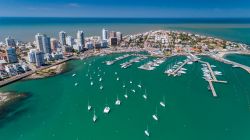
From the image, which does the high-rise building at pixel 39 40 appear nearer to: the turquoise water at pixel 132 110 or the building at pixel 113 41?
the turquoise water at pixel 132 110

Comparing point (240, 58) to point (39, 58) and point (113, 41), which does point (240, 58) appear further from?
point (39, 58)

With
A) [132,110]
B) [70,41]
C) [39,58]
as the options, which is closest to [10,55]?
[39,58]

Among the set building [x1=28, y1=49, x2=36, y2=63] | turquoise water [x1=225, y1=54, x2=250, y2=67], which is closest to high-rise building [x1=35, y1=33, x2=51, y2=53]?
building [x1=28, y1=49, x2=36, y2=63]

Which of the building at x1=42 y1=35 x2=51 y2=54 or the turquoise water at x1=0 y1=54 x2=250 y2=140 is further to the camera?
the building at x1=42 y1=35 x2=51 y2=54

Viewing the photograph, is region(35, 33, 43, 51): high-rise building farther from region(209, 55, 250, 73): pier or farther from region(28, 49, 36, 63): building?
region(209, 55, 250, 73): pier

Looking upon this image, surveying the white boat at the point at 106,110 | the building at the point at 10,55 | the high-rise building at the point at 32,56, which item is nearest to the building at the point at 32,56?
the high-rise building at the point at 32,56

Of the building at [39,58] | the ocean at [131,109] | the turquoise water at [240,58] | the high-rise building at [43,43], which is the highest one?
the high-rise building at [43,43]

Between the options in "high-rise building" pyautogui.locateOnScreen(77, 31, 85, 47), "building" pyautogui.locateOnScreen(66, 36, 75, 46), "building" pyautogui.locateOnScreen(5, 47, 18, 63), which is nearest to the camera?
"building" pyautogui.locateOnScreen(5, 47, 18, 63)
